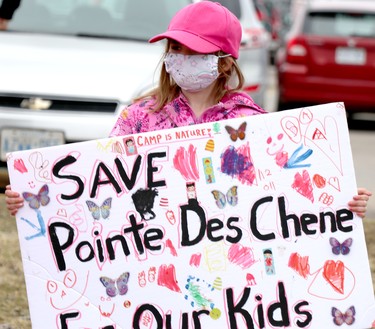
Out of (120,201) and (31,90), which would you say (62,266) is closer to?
(120,201)

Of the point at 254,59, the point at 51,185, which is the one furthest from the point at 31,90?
the point at 51,185

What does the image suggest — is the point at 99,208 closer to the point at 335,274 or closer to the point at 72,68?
the point at 335,274

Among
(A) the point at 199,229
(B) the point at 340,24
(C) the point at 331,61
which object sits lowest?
(A) the point at 199,229

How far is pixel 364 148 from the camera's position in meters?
12.4

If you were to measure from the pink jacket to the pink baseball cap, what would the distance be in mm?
194

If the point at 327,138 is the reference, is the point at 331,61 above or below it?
above

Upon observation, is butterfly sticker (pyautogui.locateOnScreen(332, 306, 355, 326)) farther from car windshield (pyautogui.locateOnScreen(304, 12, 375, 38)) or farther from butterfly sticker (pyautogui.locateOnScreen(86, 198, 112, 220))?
car windshield (pyautogui.locateOnScreen(304, 12, 375, 38))

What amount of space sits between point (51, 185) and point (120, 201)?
0.73 ft

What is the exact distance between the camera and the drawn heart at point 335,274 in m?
3.92

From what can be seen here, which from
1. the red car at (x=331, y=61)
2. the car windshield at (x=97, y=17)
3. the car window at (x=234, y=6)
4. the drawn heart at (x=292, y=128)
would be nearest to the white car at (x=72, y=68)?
the car windshield at (x=97, y=17)

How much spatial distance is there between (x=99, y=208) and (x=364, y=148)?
879 centimetres

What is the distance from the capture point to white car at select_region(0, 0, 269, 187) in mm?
7211

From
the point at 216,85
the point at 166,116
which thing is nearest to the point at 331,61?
the point at 216,85

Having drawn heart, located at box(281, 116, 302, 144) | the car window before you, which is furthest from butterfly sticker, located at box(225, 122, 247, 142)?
the car window
